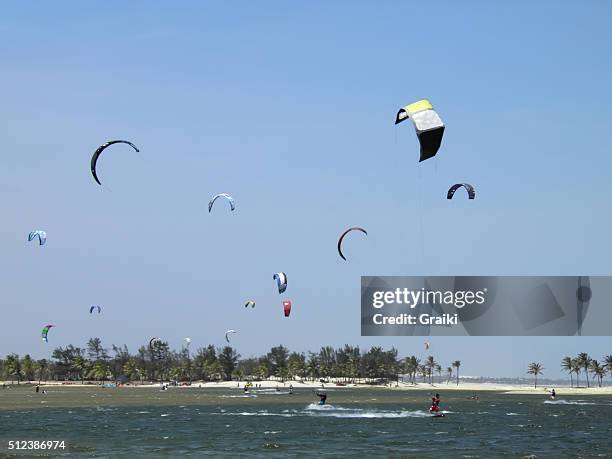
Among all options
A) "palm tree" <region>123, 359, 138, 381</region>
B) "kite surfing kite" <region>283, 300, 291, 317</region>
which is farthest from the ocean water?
"palm tree" <region>123, 359, 138, 381</region>

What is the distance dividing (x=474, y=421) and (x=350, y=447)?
21989 millimetres

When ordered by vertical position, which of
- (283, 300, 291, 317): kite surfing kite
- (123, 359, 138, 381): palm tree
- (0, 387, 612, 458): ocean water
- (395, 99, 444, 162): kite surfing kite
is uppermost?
(395, 99, 444, 162): kite surfing kite

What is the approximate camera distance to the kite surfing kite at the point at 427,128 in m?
31.7

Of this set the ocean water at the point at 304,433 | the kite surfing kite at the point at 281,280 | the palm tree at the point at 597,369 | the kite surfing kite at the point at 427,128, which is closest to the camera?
the kite surfing kite at the point at 427,128

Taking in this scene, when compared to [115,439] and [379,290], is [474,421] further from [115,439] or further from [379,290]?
[115,439]

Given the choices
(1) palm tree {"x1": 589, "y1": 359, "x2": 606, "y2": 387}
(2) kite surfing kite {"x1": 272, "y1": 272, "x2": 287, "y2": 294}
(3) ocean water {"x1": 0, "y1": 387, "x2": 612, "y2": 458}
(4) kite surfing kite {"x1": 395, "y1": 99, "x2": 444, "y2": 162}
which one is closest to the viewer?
(4) kite surfing kite {"x1": 395, "y1": 99, "x2": 444, "y2": 162}

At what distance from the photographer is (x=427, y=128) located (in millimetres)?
31906

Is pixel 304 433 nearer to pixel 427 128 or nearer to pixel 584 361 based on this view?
pixel 427 128

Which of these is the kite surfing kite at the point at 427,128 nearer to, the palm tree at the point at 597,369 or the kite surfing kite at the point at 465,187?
the kite surfing kite at the point at 465,187

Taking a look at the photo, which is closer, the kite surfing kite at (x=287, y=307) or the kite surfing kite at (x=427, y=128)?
the kite surfing kite at (x=427, y=128)

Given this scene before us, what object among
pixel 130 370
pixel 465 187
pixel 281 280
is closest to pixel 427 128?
pixel 465 187

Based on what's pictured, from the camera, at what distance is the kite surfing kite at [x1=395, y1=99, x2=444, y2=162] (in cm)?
3167

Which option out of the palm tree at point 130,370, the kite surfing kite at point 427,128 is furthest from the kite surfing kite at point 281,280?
the palm tree at point 130,370

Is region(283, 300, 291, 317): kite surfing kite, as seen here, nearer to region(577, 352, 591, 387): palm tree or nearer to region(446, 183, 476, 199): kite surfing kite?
region(446, 183, 476, 199): kite surfing kite
